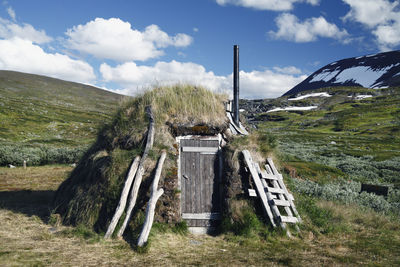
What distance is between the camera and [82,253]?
23.4 ft

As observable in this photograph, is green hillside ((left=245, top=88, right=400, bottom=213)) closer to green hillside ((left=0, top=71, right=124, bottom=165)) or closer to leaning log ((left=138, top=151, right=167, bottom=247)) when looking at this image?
leaning log ((left=138, top=151, right=167, bottom=247))

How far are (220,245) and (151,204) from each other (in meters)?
2.24

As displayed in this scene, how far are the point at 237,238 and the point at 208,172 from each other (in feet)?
7.70

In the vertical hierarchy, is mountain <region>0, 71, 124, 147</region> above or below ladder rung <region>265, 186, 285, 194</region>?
above

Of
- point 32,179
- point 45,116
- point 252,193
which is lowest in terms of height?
point 32,179

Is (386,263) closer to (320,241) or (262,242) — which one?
(320,241)

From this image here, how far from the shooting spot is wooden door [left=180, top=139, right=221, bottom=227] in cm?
926

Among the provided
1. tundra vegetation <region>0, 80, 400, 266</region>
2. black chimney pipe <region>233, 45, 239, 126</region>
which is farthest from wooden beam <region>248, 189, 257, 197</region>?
black chimney pipe <region>233, 45, 239, 126</region>

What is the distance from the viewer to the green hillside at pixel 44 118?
4275 cm

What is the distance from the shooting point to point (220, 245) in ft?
26.1

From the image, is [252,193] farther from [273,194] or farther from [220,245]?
[220,245]

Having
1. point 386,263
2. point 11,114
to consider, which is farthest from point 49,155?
point 11,114

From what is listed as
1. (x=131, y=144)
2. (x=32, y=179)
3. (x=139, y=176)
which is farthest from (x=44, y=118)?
A: (x=139, y=176)

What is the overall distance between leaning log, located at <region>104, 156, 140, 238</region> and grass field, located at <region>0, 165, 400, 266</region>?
1.19 ft
